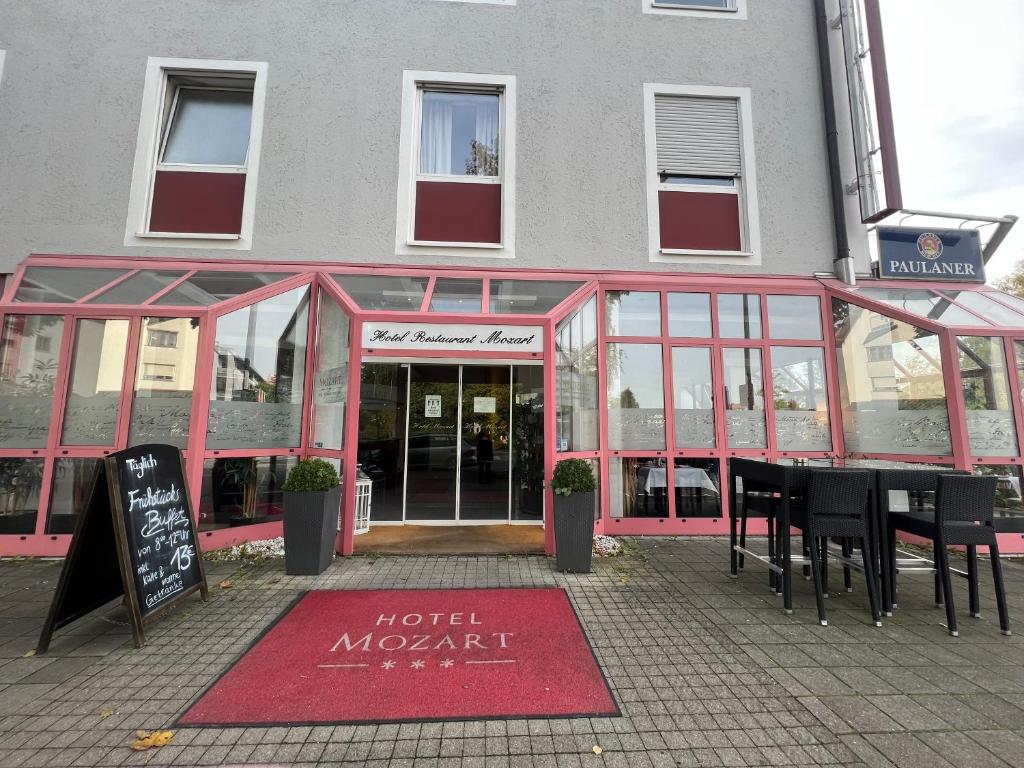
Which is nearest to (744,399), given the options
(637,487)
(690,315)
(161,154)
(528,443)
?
(690,315)

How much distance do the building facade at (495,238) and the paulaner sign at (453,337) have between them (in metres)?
0.41

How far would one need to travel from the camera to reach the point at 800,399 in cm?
668

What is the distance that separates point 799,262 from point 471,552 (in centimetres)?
664

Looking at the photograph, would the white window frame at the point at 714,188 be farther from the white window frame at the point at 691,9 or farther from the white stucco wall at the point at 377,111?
the white window frame at the point at 691,9

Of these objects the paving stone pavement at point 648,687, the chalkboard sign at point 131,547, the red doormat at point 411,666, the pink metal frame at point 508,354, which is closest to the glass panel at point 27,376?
the pink metal frame at point 508,354

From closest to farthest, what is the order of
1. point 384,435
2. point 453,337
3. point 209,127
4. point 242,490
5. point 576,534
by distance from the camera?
1. point 576,534
2. point 453,337
3. point 242,490
4. point 384,435
5. point 209,127

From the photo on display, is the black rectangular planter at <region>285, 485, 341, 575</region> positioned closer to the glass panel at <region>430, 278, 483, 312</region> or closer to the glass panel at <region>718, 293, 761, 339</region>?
the glass panel at <region>430, 278, 483, 312</region>

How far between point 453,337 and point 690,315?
376 cm

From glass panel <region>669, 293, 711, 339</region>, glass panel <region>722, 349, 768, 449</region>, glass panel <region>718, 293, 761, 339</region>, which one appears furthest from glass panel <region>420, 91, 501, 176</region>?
glass panel <region>722, 349, 768, 449</region>

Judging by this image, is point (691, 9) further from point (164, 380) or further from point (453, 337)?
point (164, 380)

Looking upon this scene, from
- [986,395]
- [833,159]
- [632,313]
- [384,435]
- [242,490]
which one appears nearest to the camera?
[242,490]

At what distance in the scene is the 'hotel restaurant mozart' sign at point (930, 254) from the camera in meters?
7.17

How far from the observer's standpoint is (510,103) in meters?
7.06

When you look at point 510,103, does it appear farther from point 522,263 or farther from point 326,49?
point 326,49
